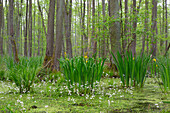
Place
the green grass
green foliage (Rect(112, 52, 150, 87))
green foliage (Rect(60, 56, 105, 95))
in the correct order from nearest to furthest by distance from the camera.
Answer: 1. the green grass
2. green foliage (Rect(60, 56, 105, 95))
3. green foliage (Rect(112, 52, 150, 87))

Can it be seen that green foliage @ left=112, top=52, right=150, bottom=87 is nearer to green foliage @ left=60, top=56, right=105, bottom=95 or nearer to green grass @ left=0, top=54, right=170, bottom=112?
green grass @ left=0, top=54, right=170, bottom=112

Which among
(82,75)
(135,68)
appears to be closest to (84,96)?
(82,75)

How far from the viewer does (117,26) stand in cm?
511

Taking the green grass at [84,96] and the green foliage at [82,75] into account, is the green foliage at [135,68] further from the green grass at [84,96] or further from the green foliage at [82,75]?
the green foliage at [82,75]

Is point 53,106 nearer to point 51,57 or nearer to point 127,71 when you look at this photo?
point 127,71

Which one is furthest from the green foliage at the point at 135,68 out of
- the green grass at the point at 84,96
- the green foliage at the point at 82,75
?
the green foliage at the point at 82,75

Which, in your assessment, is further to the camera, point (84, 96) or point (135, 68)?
point (135, 68)

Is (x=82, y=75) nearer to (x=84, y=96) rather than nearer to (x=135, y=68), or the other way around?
(x=84, y=96)

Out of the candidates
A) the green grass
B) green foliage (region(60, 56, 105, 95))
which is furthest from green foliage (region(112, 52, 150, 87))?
green foliage (region(60, 56, 105, 95))

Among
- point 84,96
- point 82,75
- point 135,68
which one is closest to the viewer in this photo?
point 84,96

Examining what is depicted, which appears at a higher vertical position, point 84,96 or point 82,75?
point 82,75

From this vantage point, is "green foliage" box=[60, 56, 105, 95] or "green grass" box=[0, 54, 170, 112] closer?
"green grass" box=[0, 54, 170, 112]

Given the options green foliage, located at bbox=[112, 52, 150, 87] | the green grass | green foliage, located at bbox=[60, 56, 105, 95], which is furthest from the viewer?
green foliage, located at bbox=[112, 52, 150, 87]

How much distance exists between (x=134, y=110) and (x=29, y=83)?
1.94 m
